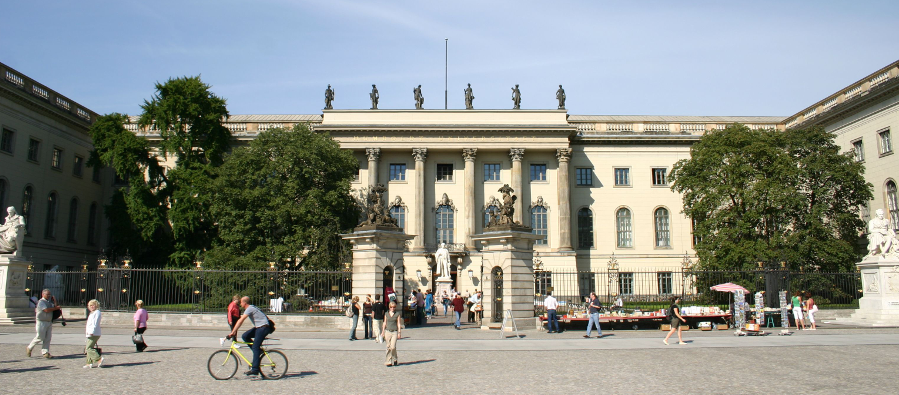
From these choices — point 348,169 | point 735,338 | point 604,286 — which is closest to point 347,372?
point 735,338

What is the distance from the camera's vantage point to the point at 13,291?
25.8 metres

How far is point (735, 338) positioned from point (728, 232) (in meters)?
19.5

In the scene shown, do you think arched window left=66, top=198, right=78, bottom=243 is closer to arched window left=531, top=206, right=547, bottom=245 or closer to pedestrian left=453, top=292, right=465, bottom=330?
arched window left=531, top=206, right=547, bottom=245

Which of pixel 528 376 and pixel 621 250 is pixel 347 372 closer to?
pixel 528 376

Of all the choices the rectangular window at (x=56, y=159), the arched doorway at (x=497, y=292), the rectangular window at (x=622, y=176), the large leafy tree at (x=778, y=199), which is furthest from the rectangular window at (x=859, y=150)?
the rectangular window at (x=56, y=159)

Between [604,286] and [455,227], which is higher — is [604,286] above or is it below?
below

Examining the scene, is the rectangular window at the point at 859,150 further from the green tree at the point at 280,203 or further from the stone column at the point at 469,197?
the green tree at the point at 280,203

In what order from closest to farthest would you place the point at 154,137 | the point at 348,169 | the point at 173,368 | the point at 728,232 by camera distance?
the point at 173,368, the point at 728,232, the point at 348,169, the point at 154,137

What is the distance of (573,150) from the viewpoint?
5469cm

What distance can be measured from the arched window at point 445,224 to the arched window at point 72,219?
26.7 m

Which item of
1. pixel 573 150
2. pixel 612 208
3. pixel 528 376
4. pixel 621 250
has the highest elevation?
pixel 573 150

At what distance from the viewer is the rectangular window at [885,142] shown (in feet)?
132

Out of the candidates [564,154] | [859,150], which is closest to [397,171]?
[564,154]

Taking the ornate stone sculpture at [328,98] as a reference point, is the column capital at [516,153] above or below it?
below
